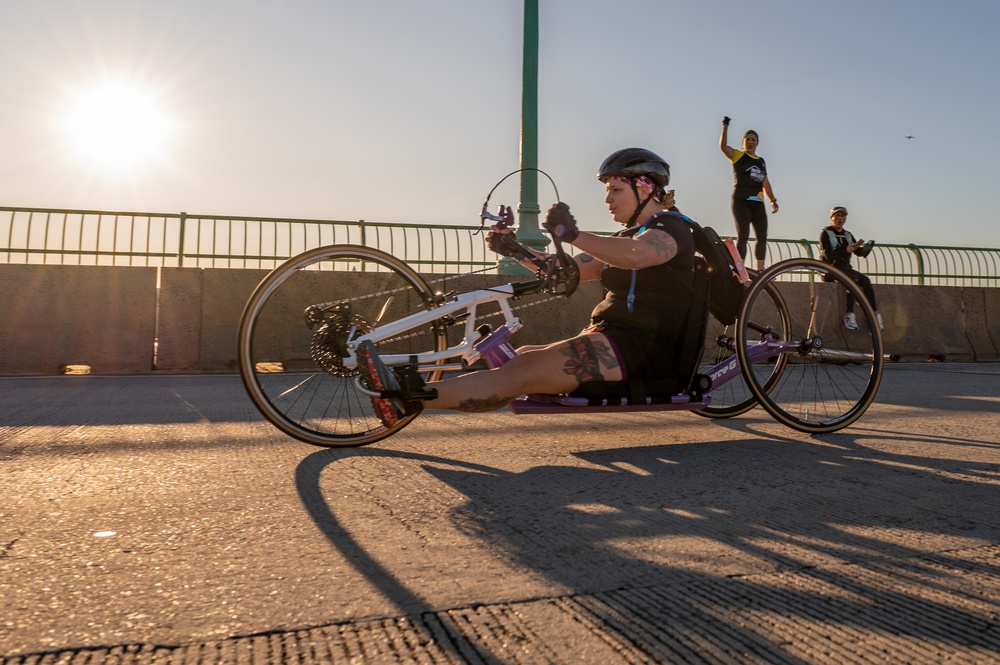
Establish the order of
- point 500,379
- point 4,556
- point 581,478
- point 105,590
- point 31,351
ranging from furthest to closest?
point 31,351 → point 500,379 → point 581,478 → point 4,556 → point 105,590

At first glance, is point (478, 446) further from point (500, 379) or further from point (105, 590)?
point (105, 590)

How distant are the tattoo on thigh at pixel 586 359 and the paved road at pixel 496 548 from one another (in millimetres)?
364

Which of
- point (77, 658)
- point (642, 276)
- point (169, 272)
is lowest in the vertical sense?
point (77, 658)

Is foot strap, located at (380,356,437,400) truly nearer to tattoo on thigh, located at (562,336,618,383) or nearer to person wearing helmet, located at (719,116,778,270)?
tattoo on thigh, located at (562,336,618,383)

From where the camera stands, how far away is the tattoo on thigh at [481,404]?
3.66 m

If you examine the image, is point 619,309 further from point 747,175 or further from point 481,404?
point 747,175

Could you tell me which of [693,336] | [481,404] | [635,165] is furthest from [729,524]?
[635,165]

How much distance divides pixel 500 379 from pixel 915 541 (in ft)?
5.73

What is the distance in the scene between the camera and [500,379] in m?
3.73

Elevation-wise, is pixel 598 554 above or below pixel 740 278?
below

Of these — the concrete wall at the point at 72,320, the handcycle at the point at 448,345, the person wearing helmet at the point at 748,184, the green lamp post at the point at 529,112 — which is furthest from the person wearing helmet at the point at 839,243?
the concrete wall at the point at 72,320

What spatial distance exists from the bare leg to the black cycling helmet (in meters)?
0.82

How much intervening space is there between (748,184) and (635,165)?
6.11 metres

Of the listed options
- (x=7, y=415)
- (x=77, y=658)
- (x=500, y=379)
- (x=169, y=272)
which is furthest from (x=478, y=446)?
(x=169, y=272)
